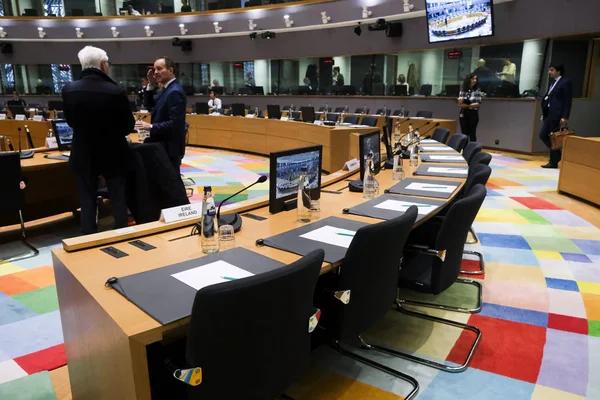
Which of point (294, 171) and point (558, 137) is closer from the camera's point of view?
point (294, 171)

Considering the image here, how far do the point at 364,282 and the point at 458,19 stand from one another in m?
9.18

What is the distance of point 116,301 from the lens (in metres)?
1.48

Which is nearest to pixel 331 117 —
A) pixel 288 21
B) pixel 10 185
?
pixel 288 21

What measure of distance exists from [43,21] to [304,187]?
1664 centimetres

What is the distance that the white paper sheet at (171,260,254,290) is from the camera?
64.3 inches

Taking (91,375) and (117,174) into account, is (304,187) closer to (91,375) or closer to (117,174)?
(91,375)

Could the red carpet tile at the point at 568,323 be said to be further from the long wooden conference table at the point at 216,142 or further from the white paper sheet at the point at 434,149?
the long wooden conference table at the point at 216,142

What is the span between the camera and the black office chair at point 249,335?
1233 millimetres

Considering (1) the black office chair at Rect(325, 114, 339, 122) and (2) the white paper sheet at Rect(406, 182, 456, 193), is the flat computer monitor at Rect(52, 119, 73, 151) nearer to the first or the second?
(2) the white paper sheet at Rect(406, 182, 456, 193)

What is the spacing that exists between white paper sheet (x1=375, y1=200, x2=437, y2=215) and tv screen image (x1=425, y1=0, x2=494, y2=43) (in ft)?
25.1

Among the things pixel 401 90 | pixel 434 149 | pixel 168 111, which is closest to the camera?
pixel 168 111

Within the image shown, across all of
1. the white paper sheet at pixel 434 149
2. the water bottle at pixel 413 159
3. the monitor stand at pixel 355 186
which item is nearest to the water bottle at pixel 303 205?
the monitor stand at pixel 355 186

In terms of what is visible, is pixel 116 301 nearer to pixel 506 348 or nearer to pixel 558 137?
pixel 506 348

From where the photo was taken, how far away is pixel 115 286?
1.58 m
